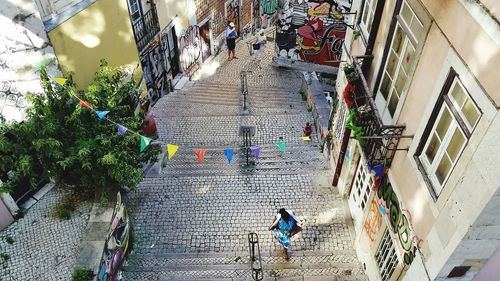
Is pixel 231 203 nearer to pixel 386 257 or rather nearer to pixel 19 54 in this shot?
pixel 386 257

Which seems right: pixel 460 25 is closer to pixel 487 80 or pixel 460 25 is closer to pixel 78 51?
pixel 487 80

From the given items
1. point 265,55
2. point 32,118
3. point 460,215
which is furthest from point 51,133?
point 265,55

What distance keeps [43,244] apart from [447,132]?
30.0 feet

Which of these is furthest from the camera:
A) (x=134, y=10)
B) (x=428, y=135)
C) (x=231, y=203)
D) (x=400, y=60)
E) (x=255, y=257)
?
(x=134, y=10)

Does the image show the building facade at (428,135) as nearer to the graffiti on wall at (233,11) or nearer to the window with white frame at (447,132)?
→ the window with white frame at (447,132)

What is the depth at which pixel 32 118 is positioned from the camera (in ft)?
30.0

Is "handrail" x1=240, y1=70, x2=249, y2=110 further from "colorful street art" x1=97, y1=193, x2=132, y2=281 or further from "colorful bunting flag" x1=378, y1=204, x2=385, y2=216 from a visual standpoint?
"colorful bunting flag" x1=378, y1=204, x2=385, y2=216

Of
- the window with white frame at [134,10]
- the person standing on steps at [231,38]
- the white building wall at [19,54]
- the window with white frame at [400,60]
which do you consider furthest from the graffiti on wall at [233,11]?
the window with white frame at [400,60]

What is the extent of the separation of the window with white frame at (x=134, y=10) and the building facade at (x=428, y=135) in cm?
793

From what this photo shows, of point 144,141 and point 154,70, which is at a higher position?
point 154,70

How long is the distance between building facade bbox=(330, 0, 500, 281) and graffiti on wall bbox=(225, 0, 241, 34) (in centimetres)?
1286

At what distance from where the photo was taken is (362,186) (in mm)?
11070

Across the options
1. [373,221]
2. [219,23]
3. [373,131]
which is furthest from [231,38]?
[373,221]

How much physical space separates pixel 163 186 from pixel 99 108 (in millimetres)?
3838
